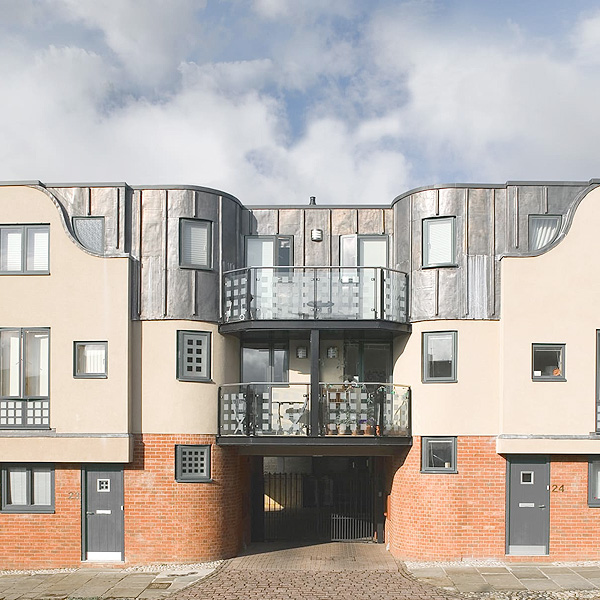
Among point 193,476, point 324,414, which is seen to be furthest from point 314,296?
point 193,476

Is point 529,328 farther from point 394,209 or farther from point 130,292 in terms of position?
point 130,292

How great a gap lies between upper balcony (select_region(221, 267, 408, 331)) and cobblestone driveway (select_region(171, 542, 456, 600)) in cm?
503

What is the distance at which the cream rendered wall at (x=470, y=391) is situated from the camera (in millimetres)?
15875

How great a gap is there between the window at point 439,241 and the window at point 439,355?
156 cm

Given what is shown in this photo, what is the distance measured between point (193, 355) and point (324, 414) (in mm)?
3135

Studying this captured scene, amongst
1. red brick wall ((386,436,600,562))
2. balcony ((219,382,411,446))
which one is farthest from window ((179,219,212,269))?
red brick wall ((386,436,600,562))

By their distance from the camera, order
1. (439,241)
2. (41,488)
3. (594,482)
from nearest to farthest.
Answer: (594,482) < (41,488) < (439,241)

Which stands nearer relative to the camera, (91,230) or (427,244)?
(91,230)

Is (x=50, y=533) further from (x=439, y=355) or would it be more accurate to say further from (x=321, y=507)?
(x=439, y=355)

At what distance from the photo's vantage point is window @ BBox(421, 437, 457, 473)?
1591cm

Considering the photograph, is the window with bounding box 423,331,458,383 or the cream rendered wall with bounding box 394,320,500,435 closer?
the cream rendered wall with bounding box 394,320,500,435

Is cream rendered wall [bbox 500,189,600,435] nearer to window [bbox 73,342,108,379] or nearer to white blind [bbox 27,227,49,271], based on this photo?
window [bbox 73,342,108,379]

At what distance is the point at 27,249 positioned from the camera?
Answer: 52.9 feet

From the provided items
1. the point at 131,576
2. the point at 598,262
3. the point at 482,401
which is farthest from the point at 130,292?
the point at 598,262
